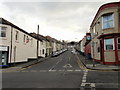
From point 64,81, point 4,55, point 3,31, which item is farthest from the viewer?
point 3,31

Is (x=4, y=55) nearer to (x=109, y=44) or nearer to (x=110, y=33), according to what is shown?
(x=109, y=44)

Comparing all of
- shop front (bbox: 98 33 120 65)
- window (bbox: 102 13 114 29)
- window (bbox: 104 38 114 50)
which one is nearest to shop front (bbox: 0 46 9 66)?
shop front (bbox: 98 33 120 65)

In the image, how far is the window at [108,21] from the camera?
18688 mm

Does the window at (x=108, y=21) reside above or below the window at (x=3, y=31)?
above

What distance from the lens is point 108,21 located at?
1908 centimetres

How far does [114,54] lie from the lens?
705 inches

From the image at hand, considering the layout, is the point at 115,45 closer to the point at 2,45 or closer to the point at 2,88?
the point at 2,88

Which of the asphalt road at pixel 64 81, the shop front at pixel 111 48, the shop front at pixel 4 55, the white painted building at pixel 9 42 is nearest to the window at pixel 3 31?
the white painted building at pixel 9 42

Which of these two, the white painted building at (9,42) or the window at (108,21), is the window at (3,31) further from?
the window at (108,21)

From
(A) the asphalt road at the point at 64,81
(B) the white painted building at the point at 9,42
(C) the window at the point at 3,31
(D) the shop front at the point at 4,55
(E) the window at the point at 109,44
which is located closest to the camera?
(A) the asphalt road at the point at 64,81

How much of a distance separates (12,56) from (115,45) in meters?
16.1

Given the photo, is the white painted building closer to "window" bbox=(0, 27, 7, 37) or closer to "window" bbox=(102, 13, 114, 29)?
"window" bbox=(0, 27, 7, 37)

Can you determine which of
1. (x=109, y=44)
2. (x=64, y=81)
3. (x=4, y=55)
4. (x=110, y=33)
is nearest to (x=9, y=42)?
(x=4, y=55)

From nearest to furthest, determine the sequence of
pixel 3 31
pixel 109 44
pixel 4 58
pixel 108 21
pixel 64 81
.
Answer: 1. pixel 64 81
2. pixel 109 44
3. pixel 108 21
4. pixel 4 58
5. pixel 3 31
